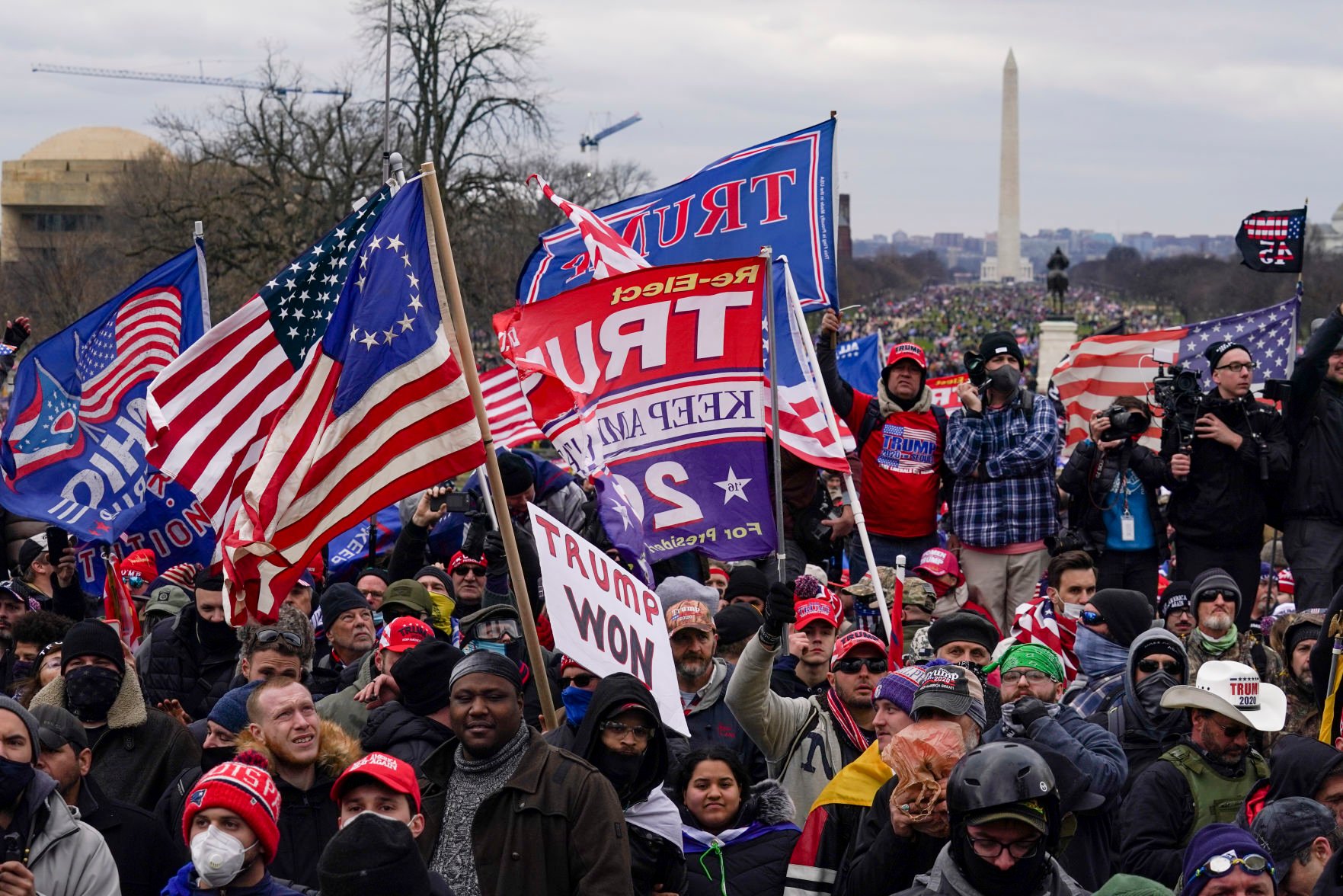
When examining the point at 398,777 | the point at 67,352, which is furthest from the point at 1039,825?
the point at 67,352

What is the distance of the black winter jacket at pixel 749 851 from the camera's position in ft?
18.5

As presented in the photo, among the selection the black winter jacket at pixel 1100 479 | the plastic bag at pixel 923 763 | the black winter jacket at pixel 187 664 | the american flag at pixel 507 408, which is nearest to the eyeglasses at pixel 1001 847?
the plastic bag at pixel 923 763

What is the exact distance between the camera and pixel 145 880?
5.68 metres

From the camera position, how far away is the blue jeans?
10.0 metres

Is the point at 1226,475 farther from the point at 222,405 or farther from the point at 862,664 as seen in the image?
the point at 222,405

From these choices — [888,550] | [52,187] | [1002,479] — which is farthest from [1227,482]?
[52,187]

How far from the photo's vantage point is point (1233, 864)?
15.1 ft

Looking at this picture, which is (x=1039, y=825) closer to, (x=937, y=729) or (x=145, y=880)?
(x=937, y=729)

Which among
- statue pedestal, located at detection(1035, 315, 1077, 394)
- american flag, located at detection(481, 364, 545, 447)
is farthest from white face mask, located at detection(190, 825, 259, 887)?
statue pedestal, located at detection(1035, 315, 1077, 394)

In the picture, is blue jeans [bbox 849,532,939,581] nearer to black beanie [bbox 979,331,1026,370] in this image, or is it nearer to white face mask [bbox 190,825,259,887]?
black beanie [bbox 979,331,1026,370]

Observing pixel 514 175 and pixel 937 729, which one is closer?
pixel 937 729

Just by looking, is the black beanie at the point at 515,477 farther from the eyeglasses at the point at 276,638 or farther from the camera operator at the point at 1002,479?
the camera operator at the point at 1002,479

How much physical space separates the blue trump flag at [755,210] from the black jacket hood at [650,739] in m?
4.42

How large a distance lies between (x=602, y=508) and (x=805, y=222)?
2.71m
